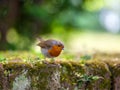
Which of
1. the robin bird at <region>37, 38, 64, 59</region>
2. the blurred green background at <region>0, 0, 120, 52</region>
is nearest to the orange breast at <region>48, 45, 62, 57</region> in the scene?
the robin bird at <region>37, 38, 64, 59</region>

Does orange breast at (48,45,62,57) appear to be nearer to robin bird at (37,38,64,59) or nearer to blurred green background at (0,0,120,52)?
robin bird at (37,38,64,59)

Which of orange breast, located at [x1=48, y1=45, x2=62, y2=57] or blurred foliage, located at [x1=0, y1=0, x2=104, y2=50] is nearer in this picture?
orange breast, located at [x1=48, y1=45, x2=62, y2=57]

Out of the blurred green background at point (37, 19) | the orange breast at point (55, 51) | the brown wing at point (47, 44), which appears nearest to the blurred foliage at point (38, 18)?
the blurred green background at point (37, 19)

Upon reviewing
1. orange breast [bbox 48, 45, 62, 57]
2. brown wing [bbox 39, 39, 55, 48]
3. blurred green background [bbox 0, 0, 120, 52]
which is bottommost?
orange breast [bbox 48, 45, 62, 57]

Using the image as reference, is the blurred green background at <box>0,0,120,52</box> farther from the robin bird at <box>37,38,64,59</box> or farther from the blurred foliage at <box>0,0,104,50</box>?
the robin bird at <box>37,38,64,59</box>

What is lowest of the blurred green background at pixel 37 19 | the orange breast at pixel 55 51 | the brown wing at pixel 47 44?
the orange breast at pixel 55 51

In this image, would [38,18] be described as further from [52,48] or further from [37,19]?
[52,48]

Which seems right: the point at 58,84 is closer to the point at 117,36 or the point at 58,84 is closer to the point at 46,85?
the point at 46,85

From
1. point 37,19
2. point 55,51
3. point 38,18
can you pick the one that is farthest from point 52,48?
point 37,19

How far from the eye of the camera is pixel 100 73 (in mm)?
4020

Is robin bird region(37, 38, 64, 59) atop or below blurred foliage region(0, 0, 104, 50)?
below

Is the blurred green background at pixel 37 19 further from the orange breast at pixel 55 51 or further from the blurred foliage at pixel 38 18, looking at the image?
the orange breast at pixel 55 51

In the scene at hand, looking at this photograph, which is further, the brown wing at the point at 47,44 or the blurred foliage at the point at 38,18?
the blurred foliage at the point at 38,18

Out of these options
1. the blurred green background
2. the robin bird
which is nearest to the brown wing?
the robin bird
